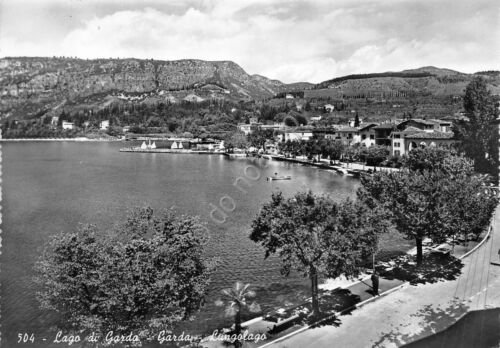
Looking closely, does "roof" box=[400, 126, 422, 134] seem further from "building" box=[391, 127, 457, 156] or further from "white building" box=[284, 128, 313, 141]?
"white building" box=[284, 128, 313, 141]

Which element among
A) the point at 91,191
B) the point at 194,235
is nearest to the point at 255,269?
the point at 194,235

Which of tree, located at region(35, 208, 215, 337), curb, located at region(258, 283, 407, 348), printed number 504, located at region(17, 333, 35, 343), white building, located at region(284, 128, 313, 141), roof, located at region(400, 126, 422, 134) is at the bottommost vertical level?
printed number 504, located at region(17, 333, 35, 343)

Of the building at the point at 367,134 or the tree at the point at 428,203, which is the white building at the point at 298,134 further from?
the tree at the point at 428,203

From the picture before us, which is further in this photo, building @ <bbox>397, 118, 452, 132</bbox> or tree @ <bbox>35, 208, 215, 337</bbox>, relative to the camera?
building @ <bbox>397, 118, 452, 132</bbox>

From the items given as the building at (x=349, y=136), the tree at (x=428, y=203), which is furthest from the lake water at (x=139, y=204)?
the building at (x=349, y=136)

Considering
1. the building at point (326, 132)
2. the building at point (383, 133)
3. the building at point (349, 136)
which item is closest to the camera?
the building at point (383, 133)

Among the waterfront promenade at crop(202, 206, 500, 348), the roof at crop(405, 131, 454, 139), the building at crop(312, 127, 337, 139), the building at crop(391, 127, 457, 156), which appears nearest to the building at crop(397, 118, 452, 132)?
the building at crop(391, 127, 457, 156)

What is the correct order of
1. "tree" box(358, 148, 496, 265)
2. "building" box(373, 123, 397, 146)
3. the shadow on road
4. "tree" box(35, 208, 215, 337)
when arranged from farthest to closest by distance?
"building" box(373, 123, 397, 146), "tree" box(358, 148, 496, 265), the shadow on road, "tree" box(35, 208, 215, 337)
